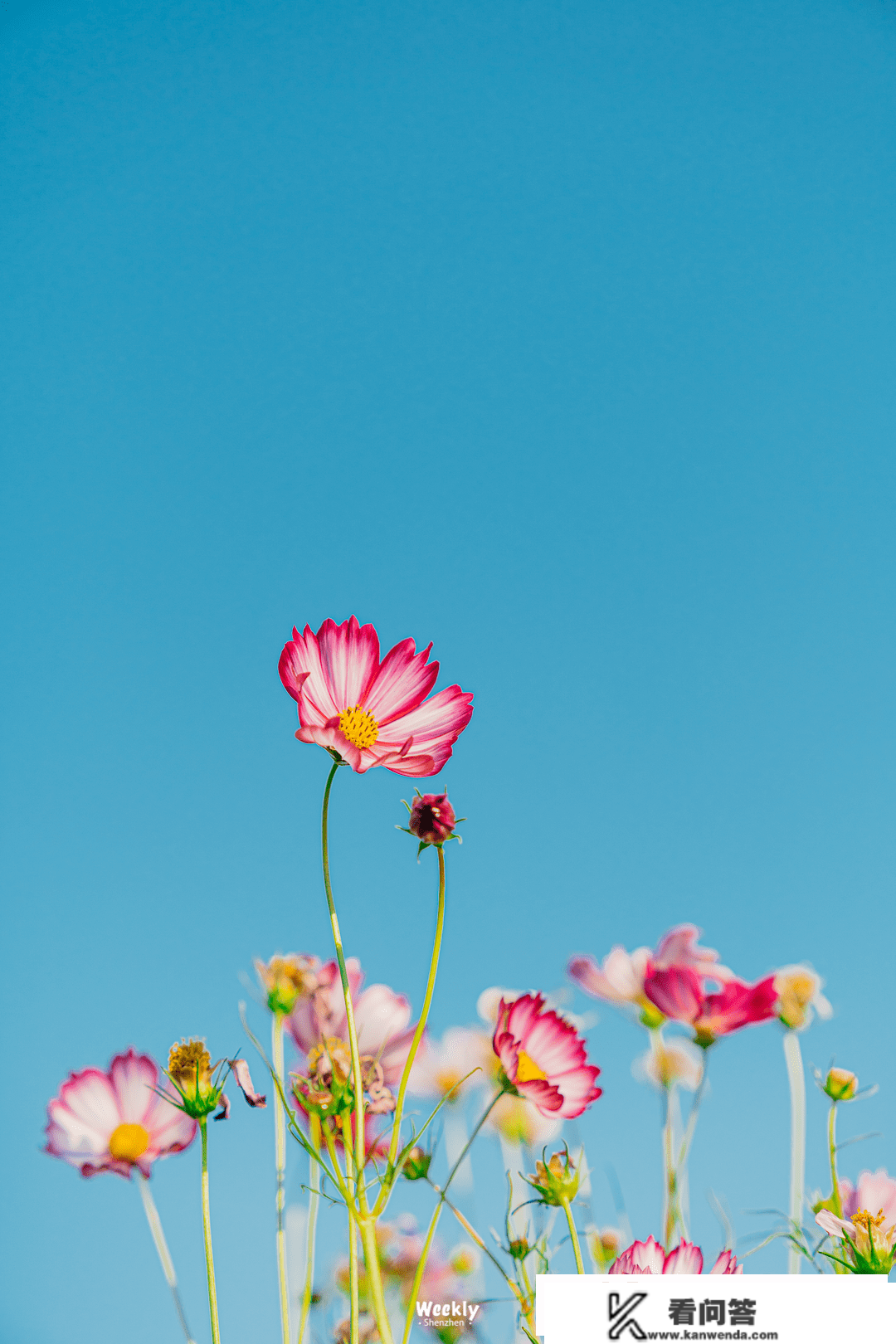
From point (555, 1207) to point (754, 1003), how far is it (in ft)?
0.58

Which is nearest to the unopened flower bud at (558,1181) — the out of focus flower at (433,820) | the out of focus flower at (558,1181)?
the out of focus flower at (558,1181)

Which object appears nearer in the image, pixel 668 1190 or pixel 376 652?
pixel 376 652

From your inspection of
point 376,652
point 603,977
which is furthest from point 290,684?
point 603,977

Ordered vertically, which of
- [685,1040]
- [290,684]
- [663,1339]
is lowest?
[663,1339]

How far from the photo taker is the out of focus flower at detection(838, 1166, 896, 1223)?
553 millimetres

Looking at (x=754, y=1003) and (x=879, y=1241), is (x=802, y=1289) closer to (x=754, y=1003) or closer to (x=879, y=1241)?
(x=879, y=1241)

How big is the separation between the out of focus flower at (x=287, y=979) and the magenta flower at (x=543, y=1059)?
0.11m

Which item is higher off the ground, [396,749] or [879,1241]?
[396,749]

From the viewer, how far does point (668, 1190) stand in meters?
0.55

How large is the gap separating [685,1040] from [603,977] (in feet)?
0.18

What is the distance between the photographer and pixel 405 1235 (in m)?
0.55

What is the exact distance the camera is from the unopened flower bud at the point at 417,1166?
51cm

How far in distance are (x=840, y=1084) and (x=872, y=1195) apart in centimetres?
6

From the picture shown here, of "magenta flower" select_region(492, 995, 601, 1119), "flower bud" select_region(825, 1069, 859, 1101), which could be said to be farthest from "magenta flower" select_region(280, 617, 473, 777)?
"flower bud" select_region(825, 1069, 859, 1101)
